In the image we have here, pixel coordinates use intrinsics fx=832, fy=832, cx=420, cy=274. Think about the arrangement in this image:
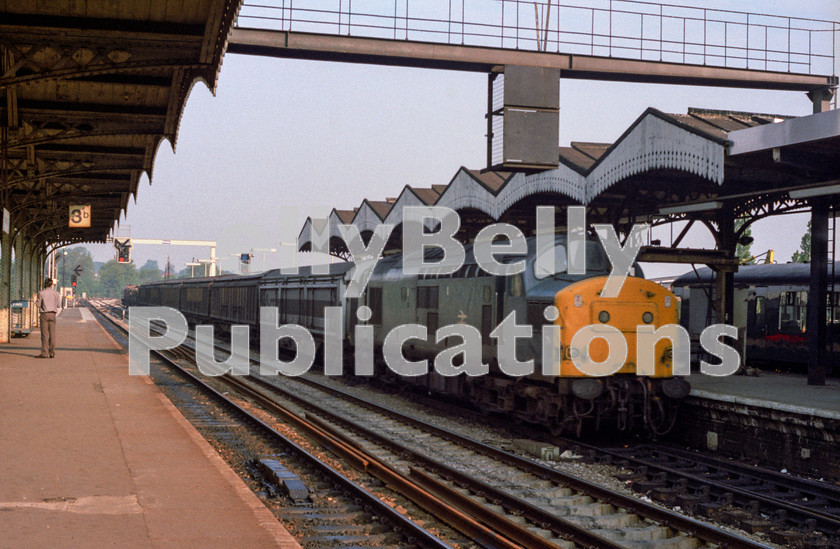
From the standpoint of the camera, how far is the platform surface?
1225 cm

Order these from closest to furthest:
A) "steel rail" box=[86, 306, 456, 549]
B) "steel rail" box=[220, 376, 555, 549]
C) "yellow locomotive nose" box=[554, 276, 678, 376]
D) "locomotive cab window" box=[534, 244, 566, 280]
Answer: "steel rail" box=[86, 306, 456, 549] < "steel rail" box=[220, 376, 555, 549] < "yellow locomotive nose" box=[554, 276, 678, 376] < "locomotive cab window" box=[534, 244, 566, 280]

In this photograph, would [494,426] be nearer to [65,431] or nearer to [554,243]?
[554,243]

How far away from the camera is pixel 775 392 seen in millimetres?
15227

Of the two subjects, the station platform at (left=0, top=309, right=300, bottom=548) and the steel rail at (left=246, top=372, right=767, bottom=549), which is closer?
the station platform at (left=0, top=309, right=300, bottom=548)

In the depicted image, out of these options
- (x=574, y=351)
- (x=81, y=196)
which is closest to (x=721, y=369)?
(x=574, y=351)

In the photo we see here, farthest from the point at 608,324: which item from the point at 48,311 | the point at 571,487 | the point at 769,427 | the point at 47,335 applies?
the point at 47,335

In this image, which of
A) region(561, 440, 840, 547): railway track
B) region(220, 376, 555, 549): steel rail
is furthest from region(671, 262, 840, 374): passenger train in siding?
region(220, 376, 555, 549): steel rail

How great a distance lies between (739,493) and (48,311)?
16.6 metres

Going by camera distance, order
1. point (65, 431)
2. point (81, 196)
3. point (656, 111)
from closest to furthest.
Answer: point (65, 431) < point (656, 111) < point (81, 196)

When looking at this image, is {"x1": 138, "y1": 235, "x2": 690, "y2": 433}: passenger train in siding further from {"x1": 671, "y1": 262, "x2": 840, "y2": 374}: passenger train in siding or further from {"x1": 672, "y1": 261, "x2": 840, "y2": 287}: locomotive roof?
{"x1": 672, "y1": 261, "x2": 840, "y2": 287}: locomotive roof

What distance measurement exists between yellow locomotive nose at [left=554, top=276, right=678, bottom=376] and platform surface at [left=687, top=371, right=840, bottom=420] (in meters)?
1.43

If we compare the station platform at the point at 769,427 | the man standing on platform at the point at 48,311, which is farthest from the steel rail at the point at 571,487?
the man standing on platform at the point at 48,311

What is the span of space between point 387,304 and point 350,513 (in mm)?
10849

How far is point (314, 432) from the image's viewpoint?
510 inches
